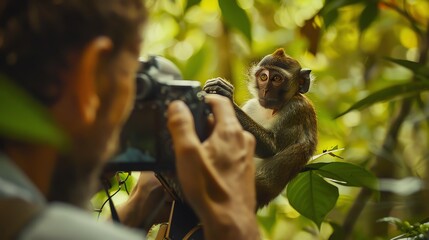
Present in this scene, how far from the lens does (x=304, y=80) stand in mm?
2592

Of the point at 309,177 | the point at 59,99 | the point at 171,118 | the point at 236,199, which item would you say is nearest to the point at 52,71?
the point at 59,99

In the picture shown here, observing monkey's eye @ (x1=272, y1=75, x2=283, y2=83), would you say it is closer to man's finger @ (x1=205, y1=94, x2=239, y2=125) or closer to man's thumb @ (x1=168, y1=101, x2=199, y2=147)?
man's finger @ (x1=205, y1=94, x2=239, y2=125)

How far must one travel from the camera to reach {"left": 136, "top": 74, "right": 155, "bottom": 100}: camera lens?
1.23 meters

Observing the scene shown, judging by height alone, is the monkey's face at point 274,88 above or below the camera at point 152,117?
below

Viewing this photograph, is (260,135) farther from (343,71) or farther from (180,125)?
(343,71)

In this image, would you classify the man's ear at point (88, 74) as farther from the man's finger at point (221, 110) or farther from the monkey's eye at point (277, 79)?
the monkey's eye at point (277, 79)

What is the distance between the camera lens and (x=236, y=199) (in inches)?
49.8

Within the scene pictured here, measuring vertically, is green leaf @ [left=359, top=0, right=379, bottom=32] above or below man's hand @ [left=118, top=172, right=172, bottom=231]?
above

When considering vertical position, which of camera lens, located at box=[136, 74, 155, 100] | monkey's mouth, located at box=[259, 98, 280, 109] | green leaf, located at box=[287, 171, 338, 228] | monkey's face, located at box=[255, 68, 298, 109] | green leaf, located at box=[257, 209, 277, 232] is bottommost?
green leaf, located at box=[257, 209, 277, 232]

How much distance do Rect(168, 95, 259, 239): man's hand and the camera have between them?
0.03 m

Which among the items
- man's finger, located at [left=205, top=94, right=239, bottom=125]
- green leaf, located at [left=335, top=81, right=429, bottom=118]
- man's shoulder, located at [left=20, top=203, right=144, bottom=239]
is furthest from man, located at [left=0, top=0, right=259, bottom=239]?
green leaf, located at [left=335, top=81, right=429, bottom=118]

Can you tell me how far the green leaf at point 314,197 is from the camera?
1856 mm

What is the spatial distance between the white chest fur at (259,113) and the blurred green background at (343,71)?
14 cm

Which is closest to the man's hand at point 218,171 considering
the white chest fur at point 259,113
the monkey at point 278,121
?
the monkey at point 278,121
